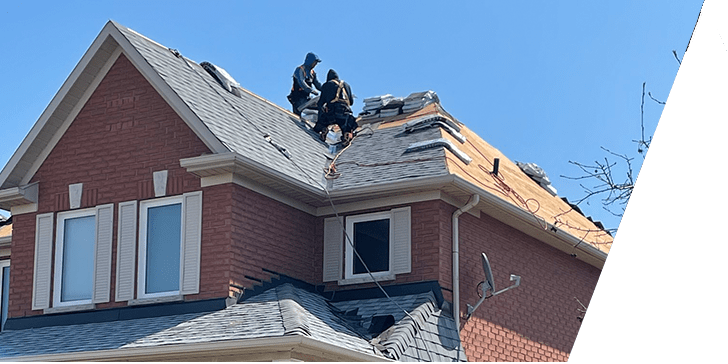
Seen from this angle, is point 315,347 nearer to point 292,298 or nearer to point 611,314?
point 292,298

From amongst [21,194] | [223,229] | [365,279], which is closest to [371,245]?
[365,279]

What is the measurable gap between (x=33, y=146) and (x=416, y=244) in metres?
6.73

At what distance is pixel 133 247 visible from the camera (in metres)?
14.9

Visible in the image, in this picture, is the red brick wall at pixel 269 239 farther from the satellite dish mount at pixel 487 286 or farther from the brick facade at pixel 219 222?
the satellite dish mount at pixel 487 286

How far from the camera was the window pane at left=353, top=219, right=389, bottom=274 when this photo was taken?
15.9m

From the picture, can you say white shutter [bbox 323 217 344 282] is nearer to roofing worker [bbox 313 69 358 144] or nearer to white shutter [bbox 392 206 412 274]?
white shutter [bbox 392 206 412 274]

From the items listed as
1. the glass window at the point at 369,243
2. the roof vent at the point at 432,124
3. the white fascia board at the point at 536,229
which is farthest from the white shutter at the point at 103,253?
the roof vent at the point at 432,124

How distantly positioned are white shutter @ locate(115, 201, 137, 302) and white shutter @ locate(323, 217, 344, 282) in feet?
10.6

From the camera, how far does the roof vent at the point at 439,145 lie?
1659 centimetres

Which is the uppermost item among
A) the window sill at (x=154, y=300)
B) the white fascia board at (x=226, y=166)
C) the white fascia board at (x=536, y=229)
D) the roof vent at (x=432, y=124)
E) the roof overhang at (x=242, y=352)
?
the roof vent at (x=432, y=124)

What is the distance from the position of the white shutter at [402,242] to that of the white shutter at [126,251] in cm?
418

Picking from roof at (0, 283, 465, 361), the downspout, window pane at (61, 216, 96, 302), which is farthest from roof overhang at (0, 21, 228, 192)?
the downspout

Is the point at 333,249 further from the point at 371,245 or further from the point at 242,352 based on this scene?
the point at 242,352

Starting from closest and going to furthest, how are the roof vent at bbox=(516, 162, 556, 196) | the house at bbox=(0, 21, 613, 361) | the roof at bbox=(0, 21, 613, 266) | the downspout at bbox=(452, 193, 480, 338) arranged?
the house at bbox=(0, 21, 613, 361) < the roof at bbox=(0, 21, 613, 266) < the downspout at bbox=(452, 193, 480, 338) < the roof vent at bbox=(516, 162, 556, 196)
